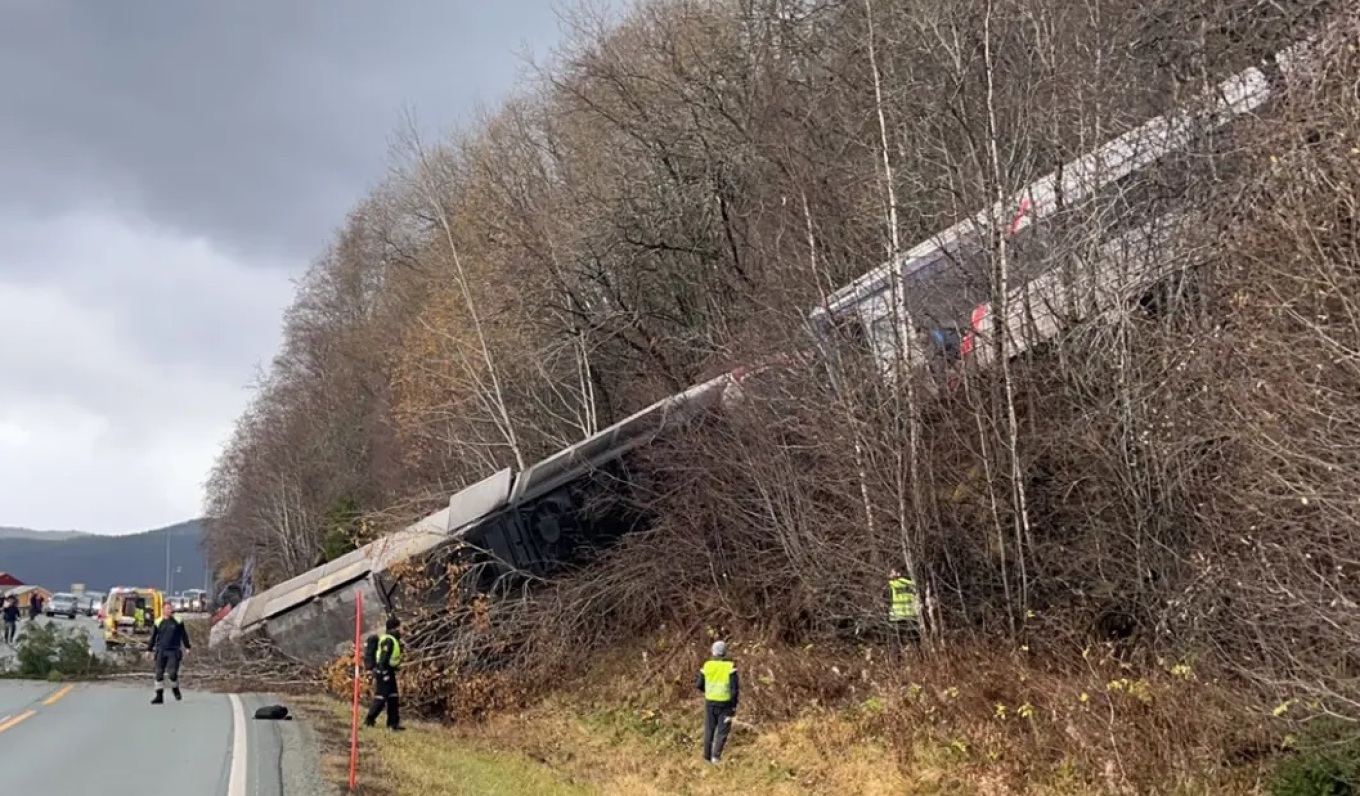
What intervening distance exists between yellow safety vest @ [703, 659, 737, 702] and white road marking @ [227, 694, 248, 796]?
475 centimetres

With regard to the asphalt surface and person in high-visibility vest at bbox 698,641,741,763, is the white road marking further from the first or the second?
person in high-visibility vest at bbox 698,641,741,763

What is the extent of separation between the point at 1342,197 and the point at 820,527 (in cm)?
791

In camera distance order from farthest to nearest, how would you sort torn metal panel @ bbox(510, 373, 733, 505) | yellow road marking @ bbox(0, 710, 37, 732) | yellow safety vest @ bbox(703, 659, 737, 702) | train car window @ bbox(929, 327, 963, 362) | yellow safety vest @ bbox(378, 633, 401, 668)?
torn metal panel @ bbox(510, 373, 733, 505) < yellow safety vest @ bbox(378, 633, 401, 668) < yellow road marking @ bbox(0, 710, 37, 732) < train car window @ bbox(929, 327, 963, 362) < yellow safety vest @ bbox(703, 659, 737, 702)

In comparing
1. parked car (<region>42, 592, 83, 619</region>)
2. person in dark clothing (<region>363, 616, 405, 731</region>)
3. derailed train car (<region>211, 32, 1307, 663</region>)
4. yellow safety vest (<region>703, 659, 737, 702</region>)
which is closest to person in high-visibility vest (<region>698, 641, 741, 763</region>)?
yellow safety vest (<region>703, 659, 737, 702</region>)

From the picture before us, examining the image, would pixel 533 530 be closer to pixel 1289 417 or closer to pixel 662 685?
pixel 662 685

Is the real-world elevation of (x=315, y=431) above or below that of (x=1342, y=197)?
above

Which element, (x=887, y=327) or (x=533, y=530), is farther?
(x=533, y=530)

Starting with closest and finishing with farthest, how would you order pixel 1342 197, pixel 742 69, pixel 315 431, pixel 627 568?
pixel 1342 197, pixel 627 568, pixel 742 69, pixel 315 431

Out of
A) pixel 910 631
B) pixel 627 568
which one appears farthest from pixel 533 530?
pixel 910 631

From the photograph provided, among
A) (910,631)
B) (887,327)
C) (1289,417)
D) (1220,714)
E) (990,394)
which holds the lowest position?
(1220,714)

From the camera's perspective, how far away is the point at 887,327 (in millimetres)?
13680

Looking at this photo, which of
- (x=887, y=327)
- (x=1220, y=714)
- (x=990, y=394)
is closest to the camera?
(x=1220, y=714)

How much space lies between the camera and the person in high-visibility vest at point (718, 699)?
1288 cm

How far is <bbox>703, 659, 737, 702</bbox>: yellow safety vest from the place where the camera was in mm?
12852
